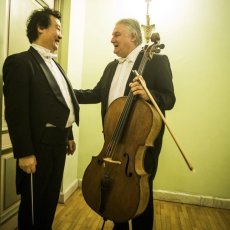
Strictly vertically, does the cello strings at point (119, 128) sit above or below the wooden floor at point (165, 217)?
above

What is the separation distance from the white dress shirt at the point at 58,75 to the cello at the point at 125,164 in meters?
0.28

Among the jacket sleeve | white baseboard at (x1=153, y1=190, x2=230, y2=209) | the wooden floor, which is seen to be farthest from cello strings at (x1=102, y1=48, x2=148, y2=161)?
white baseboard at (x1=153, y1=190, x2=230, y2=209)

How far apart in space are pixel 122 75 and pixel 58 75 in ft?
1.41

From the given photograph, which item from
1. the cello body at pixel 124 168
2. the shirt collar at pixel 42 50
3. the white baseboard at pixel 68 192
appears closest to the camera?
the cello body at pixel 124 168

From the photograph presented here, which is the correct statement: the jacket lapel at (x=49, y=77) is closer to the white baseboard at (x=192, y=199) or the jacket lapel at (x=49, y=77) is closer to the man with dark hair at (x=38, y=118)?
the man with dark hair at (x=38, y=118)

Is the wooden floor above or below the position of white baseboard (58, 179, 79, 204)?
below

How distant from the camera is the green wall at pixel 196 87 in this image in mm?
2529

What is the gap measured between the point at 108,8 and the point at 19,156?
2.04m

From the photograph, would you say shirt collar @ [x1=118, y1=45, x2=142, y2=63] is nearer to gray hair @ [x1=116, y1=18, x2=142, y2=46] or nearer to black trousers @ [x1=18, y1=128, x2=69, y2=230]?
gray hair @ [x1=116, y1=18, x2=142, y2=46]

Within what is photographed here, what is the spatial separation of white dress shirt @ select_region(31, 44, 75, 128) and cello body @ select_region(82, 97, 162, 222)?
11.4 inches

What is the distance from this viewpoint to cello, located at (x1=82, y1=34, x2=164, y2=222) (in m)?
1.27

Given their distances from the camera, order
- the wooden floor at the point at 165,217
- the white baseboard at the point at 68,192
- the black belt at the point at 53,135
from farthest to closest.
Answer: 1. the white baseboard at the point at 68,192
2. the wooden floor at the point at 165,217
3. the black belt at the point at 53,135

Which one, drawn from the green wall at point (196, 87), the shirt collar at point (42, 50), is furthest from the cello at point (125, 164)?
the green wall at point (196, 87)

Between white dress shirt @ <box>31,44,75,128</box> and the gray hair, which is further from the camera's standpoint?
the gray hair
